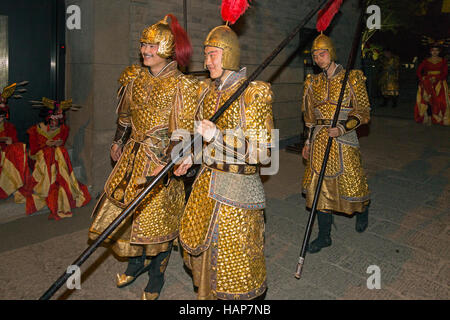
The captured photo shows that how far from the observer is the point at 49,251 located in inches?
148

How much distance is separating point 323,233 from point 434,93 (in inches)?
318

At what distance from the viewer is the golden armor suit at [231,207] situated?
226 cm

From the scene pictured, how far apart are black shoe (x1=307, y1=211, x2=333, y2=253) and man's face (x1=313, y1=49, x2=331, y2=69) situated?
1.60 meters

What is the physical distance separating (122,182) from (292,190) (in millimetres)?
3563

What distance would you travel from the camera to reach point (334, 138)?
3.82 meters

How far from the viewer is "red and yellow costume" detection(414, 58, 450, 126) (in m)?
9.71

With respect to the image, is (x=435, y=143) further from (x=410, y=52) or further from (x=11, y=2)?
(x=410, y=52)

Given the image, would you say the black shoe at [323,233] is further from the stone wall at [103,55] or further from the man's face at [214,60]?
the stone wall at [103,55]

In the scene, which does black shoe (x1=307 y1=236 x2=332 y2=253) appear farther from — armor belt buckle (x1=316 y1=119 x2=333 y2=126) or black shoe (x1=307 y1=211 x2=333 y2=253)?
armor belt buckle (x1=316 y1=119 x2=333 y2=126)

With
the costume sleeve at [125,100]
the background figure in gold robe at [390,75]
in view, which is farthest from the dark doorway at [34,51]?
the background figure in gold robe at [390,75]

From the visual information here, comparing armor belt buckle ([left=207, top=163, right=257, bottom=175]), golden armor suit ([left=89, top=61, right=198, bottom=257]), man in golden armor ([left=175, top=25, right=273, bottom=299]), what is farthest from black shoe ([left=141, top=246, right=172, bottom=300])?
armor belt buckle ([left=207, top=163, right=257, bottom=175])

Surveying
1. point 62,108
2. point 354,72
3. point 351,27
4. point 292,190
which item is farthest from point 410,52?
point 62,108

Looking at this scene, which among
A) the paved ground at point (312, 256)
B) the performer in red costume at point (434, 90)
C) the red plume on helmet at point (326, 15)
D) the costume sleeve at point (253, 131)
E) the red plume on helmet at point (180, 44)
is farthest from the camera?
the performer in red costume at point (434, 90)

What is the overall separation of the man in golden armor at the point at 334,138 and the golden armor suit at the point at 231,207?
1572 mm
